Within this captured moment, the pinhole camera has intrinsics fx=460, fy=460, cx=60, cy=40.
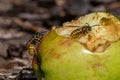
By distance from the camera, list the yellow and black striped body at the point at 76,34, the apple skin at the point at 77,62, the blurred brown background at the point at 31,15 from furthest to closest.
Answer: the blurred brown background at the point at 31,15 < the yellow and black striped body at the point at 76,34 < the apple skin at the point at 77,62

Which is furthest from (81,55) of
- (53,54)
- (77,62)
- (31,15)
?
(31,15)

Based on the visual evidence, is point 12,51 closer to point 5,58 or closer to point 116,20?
point 5,58

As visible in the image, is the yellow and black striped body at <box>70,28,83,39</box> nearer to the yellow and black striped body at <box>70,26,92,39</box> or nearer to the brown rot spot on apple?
the yellow and black striped body at <box>70,26,92,39</box>

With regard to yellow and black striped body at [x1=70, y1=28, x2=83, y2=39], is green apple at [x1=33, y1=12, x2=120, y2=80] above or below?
below

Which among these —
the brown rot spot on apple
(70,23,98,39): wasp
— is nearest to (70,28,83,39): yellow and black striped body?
(70,23,98,39): wasp

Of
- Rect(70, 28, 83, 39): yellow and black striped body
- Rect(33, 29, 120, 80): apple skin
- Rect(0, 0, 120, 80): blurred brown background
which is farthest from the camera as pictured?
A: Rect(0, 0, 120, 80): blurred brown background

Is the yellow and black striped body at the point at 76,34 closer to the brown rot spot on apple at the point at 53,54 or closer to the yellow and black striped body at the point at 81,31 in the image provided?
the yellow and black striped body at the point at 81,31

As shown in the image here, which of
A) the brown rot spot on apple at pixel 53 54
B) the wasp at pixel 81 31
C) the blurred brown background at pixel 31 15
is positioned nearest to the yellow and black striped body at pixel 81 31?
the wasp at pixel 81 31

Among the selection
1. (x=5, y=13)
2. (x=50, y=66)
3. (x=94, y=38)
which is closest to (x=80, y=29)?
(x=94, y=38)
